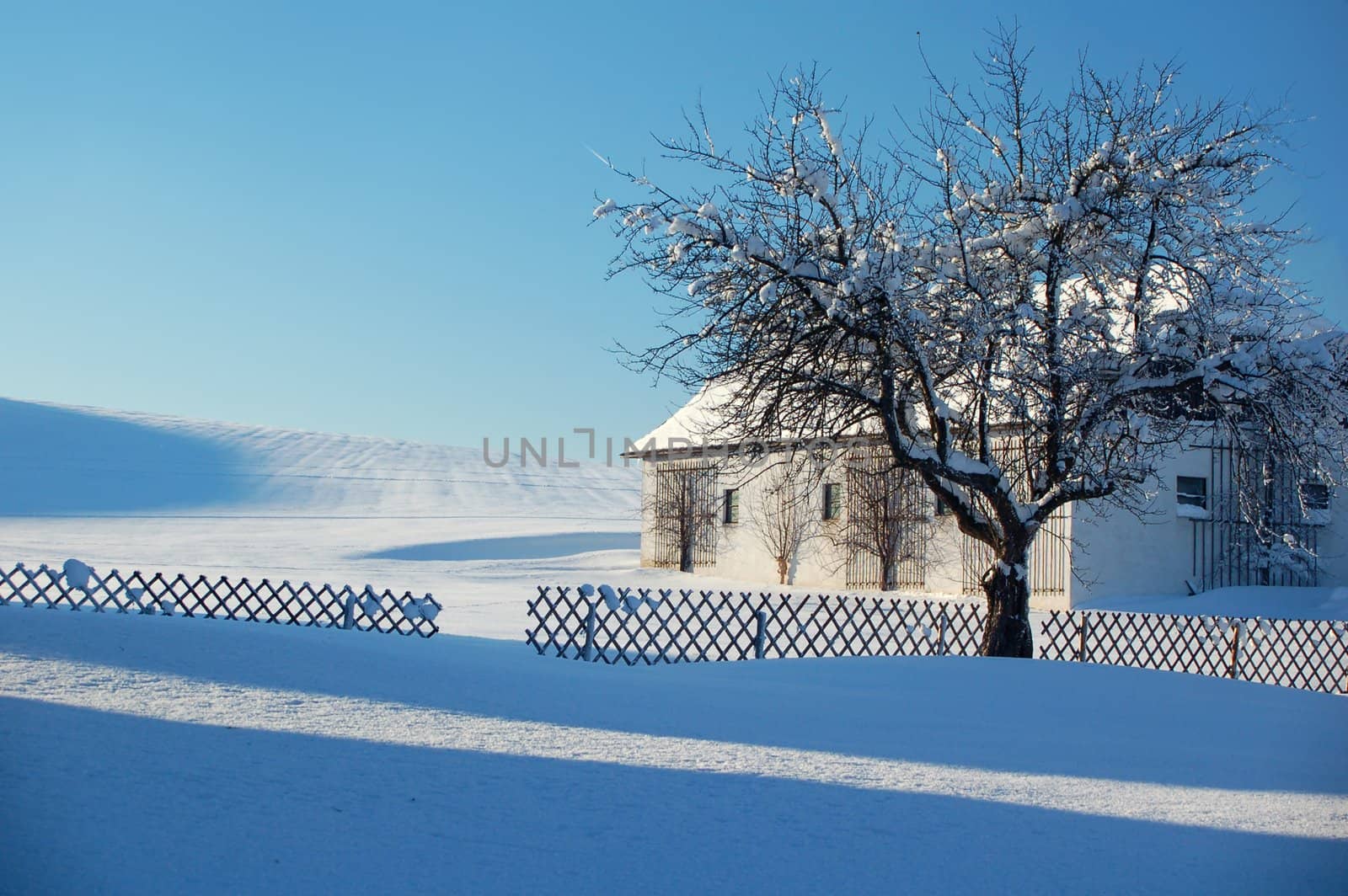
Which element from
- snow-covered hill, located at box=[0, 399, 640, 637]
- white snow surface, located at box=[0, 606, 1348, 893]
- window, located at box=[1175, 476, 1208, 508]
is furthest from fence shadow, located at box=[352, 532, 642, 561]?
white snow surface, located at box=[0, 606, 1348, 893]

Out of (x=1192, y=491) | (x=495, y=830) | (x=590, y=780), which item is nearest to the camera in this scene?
(x=495, y=830)

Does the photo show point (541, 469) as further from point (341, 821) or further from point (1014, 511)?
point (341, 821)

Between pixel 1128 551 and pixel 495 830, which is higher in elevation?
pixel 1128 551

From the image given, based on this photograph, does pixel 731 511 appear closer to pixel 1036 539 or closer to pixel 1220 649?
pixel 1036 539

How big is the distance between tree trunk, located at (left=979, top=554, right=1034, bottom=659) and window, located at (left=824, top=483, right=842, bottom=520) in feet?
48.4

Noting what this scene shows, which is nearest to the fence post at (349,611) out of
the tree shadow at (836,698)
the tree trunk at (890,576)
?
the tree shadow at (836,698)

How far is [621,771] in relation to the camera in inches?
244

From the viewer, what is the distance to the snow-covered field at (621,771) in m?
4.54

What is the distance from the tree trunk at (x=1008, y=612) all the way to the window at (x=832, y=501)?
14.7 meters

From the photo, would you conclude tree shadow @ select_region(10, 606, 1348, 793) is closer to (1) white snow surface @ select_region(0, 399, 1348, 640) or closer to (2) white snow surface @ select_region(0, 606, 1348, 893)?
(2) white snow surface @ select_region(0, 606, 1348, 893)

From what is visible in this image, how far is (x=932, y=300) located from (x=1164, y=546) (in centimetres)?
1340

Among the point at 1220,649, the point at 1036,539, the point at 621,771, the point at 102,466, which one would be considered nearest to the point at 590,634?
the point at 621,771

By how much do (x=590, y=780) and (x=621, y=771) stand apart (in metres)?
0.29

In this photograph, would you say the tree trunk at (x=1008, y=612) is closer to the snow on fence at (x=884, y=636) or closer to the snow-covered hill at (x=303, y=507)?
the snow on fence at (x=884, y=636)
